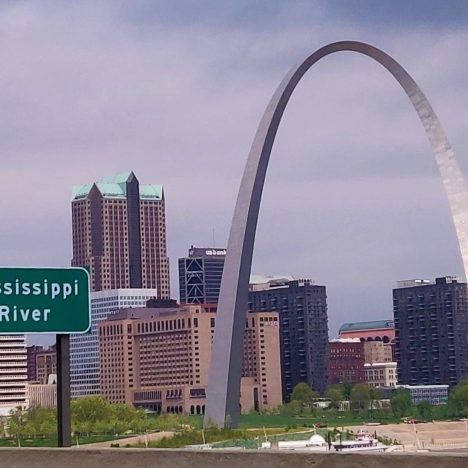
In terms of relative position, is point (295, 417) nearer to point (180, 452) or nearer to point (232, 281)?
point (232, 281)

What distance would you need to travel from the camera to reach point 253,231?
2315 inches

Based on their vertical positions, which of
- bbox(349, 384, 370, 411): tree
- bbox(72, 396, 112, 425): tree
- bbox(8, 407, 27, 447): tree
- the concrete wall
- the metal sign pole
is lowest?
the concrete wall

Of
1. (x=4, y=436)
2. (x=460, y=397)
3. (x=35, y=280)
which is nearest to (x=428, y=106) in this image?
(x=35, y=280)

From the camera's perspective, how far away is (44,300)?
12836 mm

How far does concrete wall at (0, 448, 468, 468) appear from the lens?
948cm

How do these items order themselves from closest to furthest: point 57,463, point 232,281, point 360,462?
point 360,462
point 57,463
point 232,281

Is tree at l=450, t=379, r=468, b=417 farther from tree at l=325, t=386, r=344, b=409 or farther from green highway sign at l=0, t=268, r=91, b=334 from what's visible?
green highway sign at l=0, t=268, r=91, b=334

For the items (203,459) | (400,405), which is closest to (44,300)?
(203,459)

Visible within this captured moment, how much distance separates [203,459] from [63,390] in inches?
90.5

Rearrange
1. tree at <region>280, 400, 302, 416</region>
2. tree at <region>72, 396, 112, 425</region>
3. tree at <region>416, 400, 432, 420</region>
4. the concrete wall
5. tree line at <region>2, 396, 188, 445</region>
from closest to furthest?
the concrete wall
tree line at <region>2, 396, 188, 445</region>
tree at <region>72, 396, 112, 425</region>
tree at <region>416, 400, 432, 420</region>
tree at <region>280, 400, 302, 416</region>

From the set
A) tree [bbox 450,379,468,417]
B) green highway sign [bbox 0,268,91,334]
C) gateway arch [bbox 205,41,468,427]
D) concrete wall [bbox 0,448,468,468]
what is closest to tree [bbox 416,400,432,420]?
tree [bbox 450,379,468,417]

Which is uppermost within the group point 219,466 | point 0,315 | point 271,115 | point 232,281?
point 271,115

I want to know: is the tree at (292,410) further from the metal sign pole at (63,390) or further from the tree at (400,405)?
the metal sign pole at (63,390)

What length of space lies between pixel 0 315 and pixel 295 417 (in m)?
152
